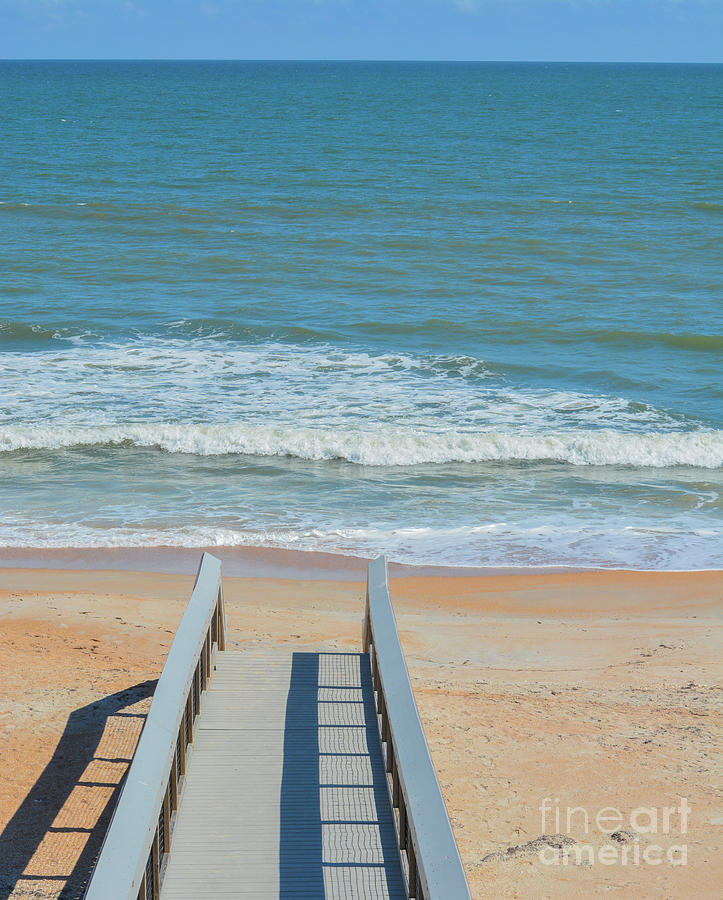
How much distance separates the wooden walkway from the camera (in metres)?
4.46

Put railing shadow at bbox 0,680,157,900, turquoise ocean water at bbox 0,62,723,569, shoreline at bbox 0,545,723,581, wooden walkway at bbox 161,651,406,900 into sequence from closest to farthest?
1. wooden walkway at bbox 161,651,406,900
2. railing shadow at bbox 0,680,157,900
3. shoreline at bbox 0,545,723,581
4. turquoise ocean water at bbox 0,62,723,569

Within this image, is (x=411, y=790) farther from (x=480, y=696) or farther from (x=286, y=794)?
(x=480, y=696)

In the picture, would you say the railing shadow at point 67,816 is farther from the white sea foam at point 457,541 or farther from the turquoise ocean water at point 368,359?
the turquoise ocean water at point 368,359

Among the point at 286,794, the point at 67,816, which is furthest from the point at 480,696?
the point at 67,816

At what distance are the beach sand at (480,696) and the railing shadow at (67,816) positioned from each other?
0.04 feet

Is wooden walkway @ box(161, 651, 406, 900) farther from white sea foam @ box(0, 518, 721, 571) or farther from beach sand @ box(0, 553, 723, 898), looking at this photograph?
white sea foam @ box(0, 518, 721, 571)

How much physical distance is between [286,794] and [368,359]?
→ 47.6 feet

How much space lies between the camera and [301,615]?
9.66m

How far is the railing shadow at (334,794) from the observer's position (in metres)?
4.48

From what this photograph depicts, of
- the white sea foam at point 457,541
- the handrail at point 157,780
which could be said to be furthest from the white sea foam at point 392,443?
the handrail at point 157,780

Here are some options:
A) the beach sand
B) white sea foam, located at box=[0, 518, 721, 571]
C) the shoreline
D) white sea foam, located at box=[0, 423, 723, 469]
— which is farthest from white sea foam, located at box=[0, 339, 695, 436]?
the beach sand

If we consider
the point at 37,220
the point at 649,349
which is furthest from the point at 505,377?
the point at 37,220

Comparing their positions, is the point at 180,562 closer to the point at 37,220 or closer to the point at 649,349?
the point at 649,349

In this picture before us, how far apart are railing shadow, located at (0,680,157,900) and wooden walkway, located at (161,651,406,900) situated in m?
0.82
